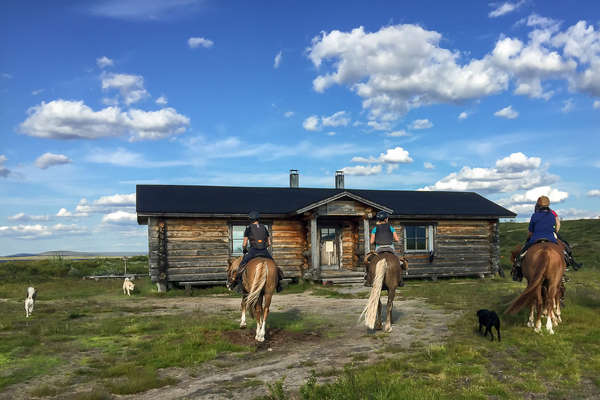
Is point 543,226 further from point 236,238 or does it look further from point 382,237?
point 236,238

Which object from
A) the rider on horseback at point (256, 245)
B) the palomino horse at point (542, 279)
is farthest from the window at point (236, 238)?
the palomino horse at point (542, 279)

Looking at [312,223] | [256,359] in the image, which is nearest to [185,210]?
[312,223]

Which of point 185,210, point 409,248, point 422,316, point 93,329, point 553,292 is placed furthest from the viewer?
point 409,248

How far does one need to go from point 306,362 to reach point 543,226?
5.28 meters

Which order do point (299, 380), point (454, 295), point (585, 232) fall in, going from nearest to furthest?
point (299, 380) → point (454, 295) → point (585, 232)

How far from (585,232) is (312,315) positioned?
130 ft

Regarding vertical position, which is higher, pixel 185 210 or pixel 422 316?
pixel 185 210

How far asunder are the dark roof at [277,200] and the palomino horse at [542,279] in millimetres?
11826

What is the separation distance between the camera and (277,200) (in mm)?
22203

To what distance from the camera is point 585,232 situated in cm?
4188

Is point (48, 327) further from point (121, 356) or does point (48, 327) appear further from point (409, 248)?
point (409, 248)

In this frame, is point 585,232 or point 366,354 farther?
point 585,232

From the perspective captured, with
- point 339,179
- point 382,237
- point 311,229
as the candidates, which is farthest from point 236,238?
point 382,237

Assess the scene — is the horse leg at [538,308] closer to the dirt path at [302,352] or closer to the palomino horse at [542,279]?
the palomino horse at [542,279]
